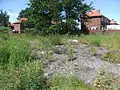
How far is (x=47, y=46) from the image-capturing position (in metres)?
8.86

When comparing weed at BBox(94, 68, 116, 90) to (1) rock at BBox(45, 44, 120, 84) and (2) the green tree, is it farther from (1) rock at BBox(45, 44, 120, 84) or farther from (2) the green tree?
(2) the green tree

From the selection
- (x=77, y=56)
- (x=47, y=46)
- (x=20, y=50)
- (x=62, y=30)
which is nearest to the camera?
(x=20, y=50)

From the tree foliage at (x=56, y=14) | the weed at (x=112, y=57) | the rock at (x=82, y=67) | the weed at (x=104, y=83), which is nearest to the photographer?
the weed at (x=104, y=83)

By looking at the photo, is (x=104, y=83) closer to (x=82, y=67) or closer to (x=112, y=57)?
(x=82, y=67)

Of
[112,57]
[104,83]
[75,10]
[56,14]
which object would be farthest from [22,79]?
[75,10]

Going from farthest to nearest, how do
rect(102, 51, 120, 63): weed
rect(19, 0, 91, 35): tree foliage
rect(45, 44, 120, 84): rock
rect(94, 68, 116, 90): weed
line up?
rect(19, 0, 91, 35): tree foliage < rect(102, 51, 120, 63): weed < rect(45, 44, 120, 84): rock < rect(94, 68, 116, 90): weed

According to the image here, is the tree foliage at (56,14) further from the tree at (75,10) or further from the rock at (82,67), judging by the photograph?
the rock at (82,67)

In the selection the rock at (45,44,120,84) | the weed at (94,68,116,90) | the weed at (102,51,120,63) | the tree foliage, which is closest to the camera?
the weed at (94,68,116,90)

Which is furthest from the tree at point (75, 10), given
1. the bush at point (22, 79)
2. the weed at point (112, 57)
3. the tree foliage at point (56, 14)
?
the bush at point (22, 79)

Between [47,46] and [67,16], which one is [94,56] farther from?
[67,16]

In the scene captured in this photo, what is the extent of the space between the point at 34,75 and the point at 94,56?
335 cm

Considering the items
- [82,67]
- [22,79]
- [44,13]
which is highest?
[44,13]

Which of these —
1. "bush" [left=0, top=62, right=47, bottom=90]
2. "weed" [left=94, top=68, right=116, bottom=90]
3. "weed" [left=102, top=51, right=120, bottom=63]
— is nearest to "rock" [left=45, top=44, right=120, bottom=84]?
"weed" [left=102, top=51, right=120, bottom=63]

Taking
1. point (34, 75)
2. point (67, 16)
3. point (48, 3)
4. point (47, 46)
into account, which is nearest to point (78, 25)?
point (67, 16)
